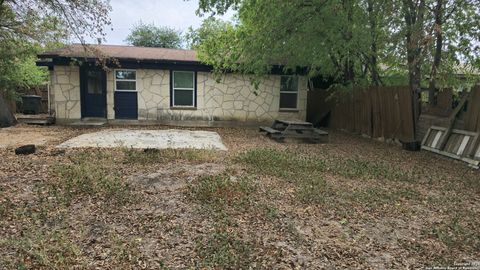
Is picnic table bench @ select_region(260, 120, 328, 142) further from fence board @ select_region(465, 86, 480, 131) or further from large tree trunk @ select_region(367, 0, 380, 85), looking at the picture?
fence board @ select_region(465, 86, 480, 131)

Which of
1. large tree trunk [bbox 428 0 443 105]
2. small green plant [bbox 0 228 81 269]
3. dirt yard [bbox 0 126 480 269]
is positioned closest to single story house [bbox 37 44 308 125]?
large tree trunk [bbox 428 0 443 105]

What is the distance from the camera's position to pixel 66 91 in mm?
13031

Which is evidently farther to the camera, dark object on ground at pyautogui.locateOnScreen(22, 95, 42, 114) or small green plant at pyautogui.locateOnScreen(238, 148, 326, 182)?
dark object on ground at pyautogui.locateOnScreen(22, 95, 42, 114)

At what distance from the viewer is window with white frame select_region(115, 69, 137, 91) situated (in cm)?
1320

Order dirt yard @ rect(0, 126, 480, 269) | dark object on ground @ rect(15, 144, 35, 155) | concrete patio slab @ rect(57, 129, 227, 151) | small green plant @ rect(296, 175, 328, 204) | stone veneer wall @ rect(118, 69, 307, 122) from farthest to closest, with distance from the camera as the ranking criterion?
stone veneer wall @ rect(118, 69, 307, 122)
concrete patio slab @ rect(57, 129, 227, 151)
dark object on ground @ rect(15, 144, 35, 155)
small green plant @ rect(296, 175, 328, 204)
dirt yard @ rect(0, 126, 480, 269)

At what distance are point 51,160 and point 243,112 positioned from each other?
8.47 m

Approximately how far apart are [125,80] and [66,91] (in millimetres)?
2173

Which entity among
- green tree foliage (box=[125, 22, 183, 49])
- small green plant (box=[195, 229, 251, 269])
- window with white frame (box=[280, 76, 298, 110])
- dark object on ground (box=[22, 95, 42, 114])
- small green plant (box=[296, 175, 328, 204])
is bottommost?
small green plant (box=[195, 229, 251, 269])

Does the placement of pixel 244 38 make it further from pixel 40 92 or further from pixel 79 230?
pixel 40 92

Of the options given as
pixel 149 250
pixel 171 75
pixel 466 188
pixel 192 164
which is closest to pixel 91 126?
pixel 171 75

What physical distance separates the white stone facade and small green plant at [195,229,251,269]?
34.3ft

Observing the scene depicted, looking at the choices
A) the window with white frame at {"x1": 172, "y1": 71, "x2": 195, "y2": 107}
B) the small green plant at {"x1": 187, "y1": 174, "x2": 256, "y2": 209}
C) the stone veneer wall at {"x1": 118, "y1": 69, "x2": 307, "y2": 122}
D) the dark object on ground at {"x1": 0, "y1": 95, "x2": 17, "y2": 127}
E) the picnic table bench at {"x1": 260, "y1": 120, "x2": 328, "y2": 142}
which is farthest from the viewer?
the window with white frame at {"x1": 172, "y1": 71, "x2": 195, "y2": 107}

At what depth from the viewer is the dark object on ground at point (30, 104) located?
1736 centimetres

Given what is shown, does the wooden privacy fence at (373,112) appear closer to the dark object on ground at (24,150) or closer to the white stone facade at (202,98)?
the white stone facade at (202,98)
